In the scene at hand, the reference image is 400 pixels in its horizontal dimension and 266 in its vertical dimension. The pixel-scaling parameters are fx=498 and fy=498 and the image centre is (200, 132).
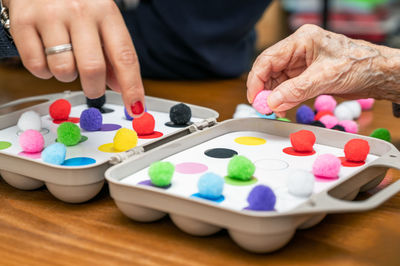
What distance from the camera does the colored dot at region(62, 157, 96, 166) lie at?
632 mm

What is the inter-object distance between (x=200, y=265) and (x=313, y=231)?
14cm

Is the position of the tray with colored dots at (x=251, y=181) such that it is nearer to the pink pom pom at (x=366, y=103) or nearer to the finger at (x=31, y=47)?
the finger at (x=31, y=47)

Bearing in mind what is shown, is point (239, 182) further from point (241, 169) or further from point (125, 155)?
point (125, 155)

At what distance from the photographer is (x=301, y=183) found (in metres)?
0.53

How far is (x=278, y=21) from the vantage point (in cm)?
266

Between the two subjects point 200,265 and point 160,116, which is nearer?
point 200,265

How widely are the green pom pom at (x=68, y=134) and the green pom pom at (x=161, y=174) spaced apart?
0.18 meters

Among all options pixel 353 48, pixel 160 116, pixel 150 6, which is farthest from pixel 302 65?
pixel 150 6

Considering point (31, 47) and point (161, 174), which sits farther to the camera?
Result: point (31, 47)

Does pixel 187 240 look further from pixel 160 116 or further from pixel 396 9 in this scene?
pixel 396 9

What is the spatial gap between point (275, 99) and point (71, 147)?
30 centimetres

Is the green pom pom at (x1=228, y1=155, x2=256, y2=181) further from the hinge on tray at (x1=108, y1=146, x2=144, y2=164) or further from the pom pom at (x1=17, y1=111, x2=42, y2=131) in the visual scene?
the pom pom at (x1=17, y1=111, x2=42, y2=131)

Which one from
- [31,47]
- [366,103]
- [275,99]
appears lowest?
[366,103]

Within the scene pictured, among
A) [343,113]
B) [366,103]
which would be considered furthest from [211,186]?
[366,103]
